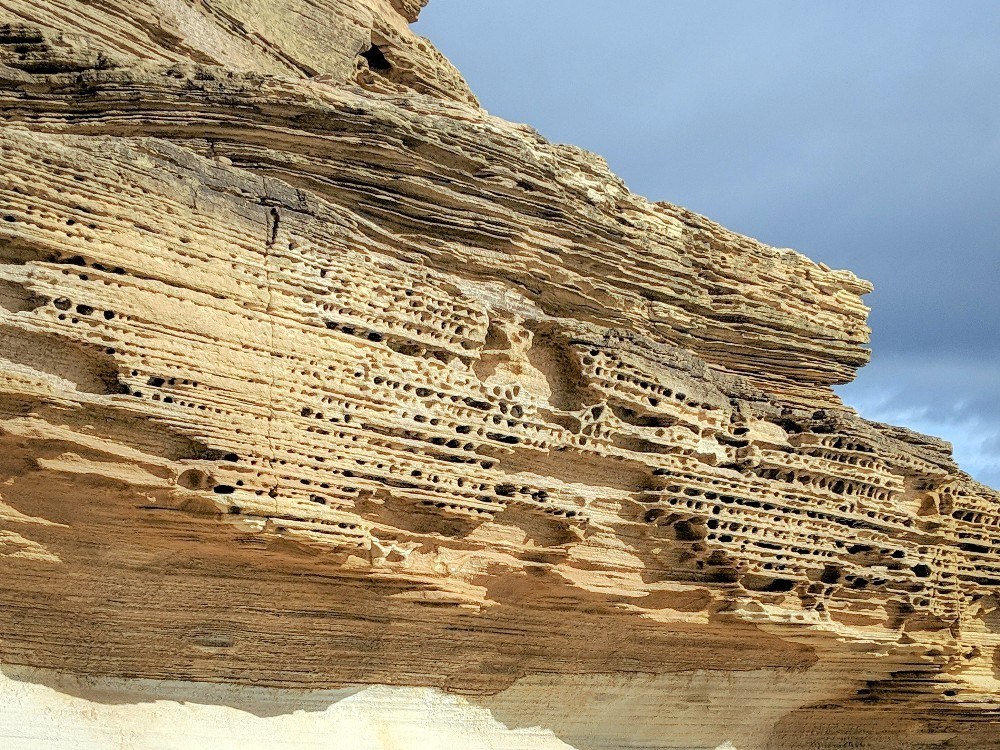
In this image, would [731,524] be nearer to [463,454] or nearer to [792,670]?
[792,670]

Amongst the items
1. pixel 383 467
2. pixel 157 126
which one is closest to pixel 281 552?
pixel 383 467

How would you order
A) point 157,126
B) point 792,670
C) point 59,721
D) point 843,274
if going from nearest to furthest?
point 59,721
point 157,126
point 792,670
point 843,274

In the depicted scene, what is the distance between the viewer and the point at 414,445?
898cm

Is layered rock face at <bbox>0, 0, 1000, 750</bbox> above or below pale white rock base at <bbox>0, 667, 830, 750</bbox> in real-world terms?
above

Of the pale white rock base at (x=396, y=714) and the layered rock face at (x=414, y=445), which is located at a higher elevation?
the layered rock face at (x=414, y=445)

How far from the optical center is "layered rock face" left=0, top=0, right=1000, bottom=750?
26.3 ft

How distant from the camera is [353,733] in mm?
9133

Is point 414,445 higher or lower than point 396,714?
higher

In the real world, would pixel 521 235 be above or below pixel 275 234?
above

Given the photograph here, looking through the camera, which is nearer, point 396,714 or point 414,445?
point 414,445

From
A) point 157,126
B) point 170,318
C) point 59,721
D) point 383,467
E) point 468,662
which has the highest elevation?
point 157,126

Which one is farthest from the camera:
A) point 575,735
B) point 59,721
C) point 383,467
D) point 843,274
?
point 843,274

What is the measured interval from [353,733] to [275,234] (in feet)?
12.5

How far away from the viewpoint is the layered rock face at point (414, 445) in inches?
315
